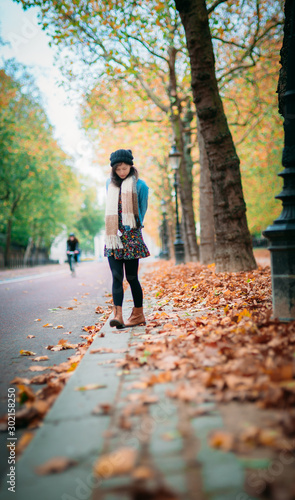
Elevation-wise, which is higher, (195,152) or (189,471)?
(195,152)

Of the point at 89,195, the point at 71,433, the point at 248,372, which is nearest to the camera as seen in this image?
the point at 71,433

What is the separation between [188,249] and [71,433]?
1486 centimetres

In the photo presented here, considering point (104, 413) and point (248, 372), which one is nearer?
point (104, 413)

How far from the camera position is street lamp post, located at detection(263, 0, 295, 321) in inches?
138

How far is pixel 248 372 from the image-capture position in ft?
7.81

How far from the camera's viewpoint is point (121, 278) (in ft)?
15.0

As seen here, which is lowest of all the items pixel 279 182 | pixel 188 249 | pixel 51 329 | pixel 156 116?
pixel 51 329

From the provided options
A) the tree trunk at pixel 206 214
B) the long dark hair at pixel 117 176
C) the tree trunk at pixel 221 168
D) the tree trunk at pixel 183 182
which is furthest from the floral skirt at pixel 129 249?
the tree trunk at pixel 183 182

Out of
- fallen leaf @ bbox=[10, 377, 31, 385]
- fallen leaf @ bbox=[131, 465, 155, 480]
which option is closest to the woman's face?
fallen leaf @ bbox=[10, 377, 31, 385]

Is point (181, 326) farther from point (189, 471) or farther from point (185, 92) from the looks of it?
point (185, 92)

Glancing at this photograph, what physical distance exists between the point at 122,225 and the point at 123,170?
0.66 metres

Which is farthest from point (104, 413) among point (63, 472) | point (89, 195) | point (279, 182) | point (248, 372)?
point (89, 195)

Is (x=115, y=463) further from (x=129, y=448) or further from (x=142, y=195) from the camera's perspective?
(x=142, y=195)

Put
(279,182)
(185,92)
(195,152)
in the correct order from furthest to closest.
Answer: (279,182), (195,152), (185,92)
